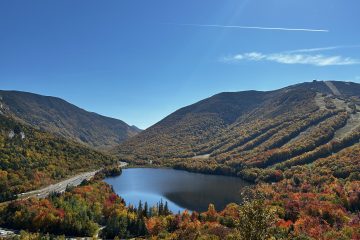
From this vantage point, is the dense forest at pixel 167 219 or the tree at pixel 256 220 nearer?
the tree at pixel 256 220

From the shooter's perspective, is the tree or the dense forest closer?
the tree

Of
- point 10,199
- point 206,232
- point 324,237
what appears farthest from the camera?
point 10,199

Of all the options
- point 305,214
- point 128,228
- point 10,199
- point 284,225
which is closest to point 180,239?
point 128,228

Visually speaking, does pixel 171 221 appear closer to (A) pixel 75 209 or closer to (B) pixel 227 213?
(B) pixel 227 213

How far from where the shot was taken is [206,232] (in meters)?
113

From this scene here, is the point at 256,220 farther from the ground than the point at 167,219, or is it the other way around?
the point at 256,220

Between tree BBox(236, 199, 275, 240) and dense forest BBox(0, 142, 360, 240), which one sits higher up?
tree BBox(236, 199, 275, 240)

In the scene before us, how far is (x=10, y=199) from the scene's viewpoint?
17150 cm

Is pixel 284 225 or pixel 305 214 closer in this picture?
pixel 284 225

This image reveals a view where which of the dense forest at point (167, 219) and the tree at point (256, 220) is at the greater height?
the tree at point (256, 220)

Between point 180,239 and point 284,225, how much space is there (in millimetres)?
35882

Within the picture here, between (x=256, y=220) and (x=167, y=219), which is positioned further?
(x=167, y=219)

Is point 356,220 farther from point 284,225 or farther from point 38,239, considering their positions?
point 38,239

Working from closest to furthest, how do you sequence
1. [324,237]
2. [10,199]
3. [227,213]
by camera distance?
1. [324,237]
2. [227,213]
3. [10,199]
